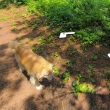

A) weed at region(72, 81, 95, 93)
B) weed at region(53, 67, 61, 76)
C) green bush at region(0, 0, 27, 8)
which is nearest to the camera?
weed at region(72, 81, 95, 93)

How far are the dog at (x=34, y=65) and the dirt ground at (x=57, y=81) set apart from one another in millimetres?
302

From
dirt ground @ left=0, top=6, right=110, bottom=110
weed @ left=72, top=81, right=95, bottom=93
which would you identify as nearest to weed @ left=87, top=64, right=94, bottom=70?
dirt ground @ left=0, top=6, right=110, bottom=110

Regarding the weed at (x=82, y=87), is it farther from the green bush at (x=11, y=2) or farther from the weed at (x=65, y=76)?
the green bush at (x=11, y=2)

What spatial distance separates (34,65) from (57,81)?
0.90 metres

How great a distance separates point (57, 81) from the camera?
4922mm

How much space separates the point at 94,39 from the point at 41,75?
2.65 meters

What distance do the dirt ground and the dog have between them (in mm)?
302

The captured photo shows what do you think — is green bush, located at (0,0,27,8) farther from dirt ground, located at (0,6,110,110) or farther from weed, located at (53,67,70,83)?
weed, located at (53,67,70,83)

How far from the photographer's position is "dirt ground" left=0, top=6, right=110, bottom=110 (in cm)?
439

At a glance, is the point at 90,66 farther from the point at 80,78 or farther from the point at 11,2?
the point at 11,2

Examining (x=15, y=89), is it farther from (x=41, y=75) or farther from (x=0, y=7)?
(x=0, y=7)

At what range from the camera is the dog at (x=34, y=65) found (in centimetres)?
407

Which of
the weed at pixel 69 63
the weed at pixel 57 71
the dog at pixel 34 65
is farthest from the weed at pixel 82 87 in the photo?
the dog at pixel 34 65

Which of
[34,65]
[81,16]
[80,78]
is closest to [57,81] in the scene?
[80,78]
